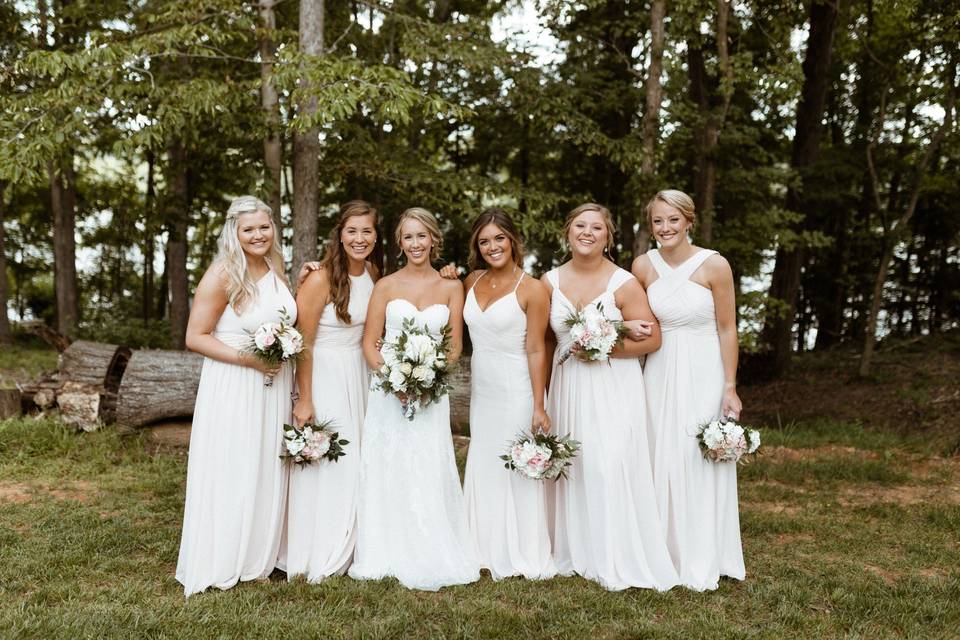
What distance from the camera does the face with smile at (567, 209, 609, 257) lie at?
4.78 meters

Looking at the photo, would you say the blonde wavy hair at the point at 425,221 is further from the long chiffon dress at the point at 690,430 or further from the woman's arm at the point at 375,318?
the long chiffon dress at the point at 690,430

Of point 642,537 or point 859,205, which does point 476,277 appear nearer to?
point 642,537

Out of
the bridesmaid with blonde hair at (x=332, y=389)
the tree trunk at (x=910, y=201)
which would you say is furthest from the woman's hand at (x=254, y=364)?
the tree trunk at (x=910, y=201)

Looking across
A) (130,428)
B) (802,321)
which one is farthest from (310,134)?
(802,321)

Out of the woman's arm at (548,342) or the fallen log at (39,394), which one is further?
the fallen log at (39,394)

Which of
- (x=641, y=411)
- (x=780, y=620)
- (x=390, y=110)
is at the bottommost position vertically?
(x=780, y=620)

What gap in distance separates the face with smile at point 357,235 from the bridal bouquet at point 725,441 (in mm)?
2412

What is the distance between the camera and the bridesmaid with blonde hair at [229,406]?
4.59 m

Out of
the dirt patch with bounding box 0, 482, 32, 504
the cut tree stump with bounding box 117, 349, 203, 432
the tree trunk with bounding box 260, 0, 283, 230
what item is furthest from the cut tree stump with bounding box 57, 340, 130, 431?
the tree trunk with bounding box 260, 0, 283, 230

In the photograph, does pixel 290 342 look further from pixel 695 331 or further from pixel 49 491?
pixel 49 491

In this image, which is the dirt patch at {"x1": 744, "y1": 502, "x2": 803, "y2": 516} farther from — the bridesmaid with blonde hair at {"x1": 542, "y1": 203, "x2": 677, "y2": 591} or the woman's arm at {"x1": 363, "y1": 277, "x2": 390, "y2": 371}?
the woman's arm at {"x1": 363, "y1": 277, "x2": 390, "y2": 371}

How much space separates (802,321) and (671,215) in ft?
56.8

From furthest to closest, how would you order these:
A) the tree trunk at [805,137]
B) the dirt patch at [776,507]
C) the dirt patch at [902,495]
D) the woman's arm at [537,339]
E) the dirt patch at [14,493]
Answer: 1. the tree trunk at [805,137]
2. the dirt patch at [902,495]
3. the dirt patch at [776,507]
4. the dirt patch at [14,493]
5. the woman's arm at [537,339]

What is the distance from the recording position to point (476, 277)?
505 centimetres
